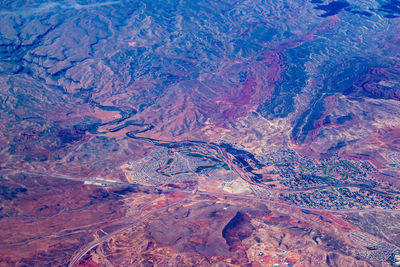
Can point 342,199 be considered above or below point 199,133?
above

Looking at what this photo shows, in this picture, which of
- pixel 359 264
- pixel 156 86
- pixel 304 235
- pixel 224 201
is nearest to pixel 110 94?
pixel 156 86

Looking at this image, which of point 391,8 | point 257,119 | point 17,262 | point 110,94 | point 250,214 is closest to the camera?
point 17,262

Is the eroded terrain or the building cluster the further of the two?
the building cluster

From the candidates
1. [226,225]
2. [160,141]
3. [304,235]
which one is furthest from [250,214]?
[160,141]

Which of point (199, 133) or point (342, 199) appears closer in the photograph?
point (342, 199)

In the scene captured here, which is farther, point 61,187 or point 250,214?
point 61,187

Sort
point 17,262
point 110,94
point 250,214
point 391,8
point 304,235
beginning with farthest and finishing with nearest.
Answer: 1. point 391,8
2. point 110,94
3. point 250,214
4. point 304,235
5. point 17,262

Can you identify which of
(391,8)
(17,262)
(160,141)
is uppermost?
(391,8)

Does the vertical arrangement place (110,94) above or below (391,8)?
below

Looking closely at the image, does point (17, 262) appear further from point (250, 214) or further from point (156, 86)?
point (156, 86)

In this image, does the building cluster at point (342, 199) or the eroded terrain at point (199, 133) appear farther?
the building cluster at point (342, 199)
